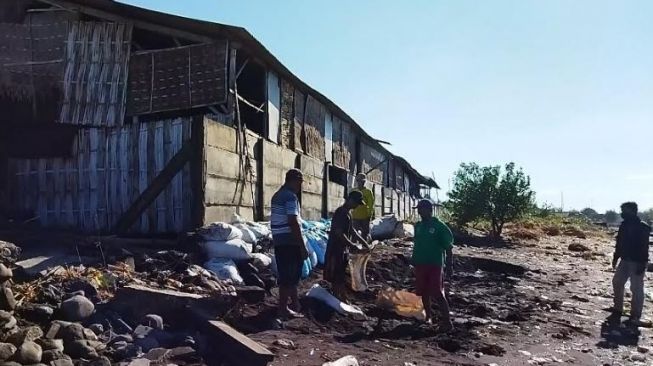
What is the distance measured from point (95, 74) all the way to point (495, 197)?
17.5 meters

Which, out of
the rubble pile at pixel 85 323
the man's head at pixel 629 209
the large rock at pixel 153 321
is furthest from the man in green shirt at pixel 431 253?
the man's head at pixel 629 209

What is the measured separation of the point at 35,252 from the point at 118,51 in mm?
3786

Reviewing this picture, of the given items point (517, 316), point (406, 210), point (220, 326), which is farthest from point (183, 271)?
point (406, 210)

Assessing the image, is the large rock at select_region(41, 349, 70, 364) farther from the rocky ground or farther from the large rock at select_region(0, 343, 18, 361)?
the large rock at select_region(0, 343, 18, 361)

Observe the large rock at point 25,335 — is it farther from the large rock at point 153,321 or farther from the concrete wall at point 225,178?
the concrete wall at point 225,178

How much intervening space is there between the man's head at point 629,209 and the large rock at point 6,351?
25.2 feet

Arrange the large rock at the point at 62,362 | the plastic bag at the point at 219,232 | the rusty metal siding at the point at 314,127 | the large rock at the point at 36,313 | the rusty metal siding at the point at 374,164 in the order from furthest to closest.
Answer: the rusty metal siding at the point at 374,164
the rusty metal siding at the point at 314,127
the plastic bag at the point at 219,232
the large rock at the point at 36,313
the large rock at the point at 62,362

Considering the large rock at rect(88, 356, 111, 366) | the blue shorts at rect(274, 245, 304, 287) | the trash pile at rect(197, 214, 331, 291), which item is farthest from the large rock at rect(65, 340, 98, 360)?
the trash pile at rect(197, 214, 331, 291)

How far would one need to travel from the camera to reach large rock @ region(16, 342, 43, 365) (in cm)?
387

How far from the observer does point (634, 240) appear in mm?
7961

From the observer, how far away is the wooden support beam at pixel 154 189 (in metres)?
8.54

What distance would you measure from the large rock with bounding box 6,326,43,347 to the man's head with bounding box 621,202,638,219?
7492 mm

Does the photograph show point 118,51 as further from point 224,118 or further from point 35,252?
point 35,252

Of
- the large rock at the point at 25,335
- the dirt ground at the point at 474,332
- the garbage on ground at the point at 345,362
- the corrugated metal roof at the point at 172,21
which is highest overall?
the corrugated metal roof at the point at 172,21
